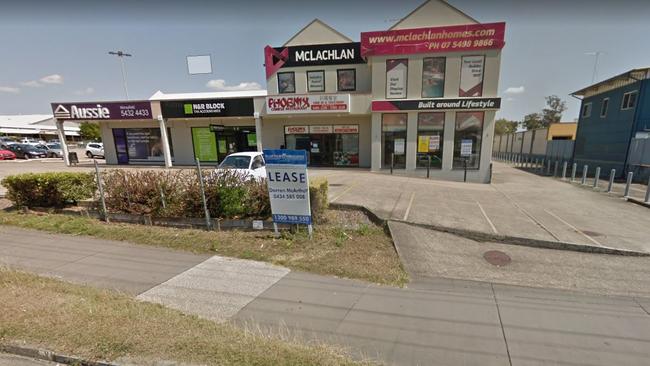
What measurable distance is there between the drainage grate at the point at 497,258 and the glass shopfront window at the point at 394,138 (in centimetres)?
1055

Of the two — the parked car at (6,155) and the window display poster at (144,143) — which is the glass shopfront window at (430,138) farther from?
the parked car at (6,155)

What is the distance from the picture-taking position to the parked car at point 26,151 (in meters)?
27.8

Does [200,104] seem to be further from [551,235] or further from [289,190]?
[551,235]

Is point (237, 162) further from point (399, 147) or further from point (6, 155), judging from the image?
point (6, 155)

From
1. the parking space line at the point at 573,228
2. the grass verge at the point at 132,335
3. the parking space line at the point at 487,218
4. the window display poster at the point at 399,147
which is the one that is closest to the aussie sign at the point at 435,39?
the window display poster at the point at 399,147

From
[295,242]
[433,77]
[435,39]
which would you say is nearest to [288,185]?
[295,242]

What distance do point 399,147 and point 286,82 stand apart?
873 centimetres

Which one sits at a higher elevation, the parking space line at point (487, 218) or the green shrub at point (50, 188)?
the green shrub at point (50, 188)

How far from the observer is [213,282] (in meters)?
4.23

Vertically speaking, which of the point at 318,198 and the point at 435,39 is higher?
the point at 435,39

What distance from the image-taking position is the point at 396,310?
3.56m

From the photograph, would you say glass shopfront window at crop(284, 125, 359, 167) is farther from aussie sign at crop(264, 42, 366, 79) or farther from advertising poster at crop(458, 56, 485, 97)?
advertising poster at crop(458, 56, 485, 97)

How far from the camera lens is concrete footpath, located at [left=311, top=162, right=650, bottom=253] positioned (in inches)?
251

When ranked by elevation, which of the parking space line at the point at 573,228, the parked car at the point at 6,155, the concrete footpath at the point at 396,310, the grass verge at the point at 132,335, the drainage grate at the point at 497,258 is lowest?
the drainage grate at the point at 497,258
